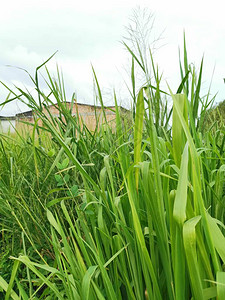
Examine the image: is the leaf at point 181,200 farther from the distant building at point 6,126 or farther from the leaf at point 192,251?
the distant building at point 6,126

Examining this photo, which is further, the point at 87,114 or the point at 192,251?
the point at 87,114

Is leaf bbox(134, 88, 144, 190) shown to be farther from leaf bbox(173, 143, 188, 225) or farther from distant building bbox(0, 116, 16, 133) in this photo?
distant building bbox(0, 116, 16, 133)

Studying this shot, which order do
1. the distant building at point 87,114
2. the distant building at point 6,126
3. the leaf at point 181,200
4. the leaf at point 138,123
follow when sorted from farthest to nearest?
1. the distant building at point 6,126
2. the distant building at point 87,114
3. the leaf at point 138,123
4. the leaf at point 181,200

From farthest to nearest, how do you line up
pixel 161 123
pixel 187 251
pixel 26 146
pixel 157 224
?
1. pixel 26 146
2. pixel 161 123
3. pixel 157 224
4. pixel 187 251

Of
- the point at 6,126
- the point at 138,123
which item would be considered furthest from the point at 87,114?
the point at 138,123

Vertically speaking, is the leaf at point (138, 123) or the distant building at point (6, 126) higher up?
the distant building at point (6, 126)

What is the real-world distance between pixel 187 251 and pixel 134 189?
0.29 metres

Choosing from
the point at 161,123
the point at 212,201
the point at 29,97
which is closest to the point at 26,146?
the point at 29,97

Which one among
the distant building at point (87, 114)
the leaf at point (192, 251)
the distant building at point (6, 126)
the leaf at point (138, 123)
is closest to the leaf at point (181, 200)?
the leaf at point (192, 251)

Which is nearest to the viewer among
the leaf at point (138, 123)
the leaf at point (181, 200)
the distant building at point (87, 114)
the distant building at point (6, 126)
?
the leaf at point (181, 200)

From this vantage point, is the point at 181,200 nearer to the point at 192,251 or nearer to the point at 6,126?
the point at 192,251

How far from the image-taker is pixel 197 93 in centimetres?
119

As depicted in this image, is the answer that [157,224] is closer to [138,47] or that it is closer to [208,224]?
[208,224]

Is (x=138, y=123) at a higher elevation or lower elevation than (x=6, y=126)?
lower
